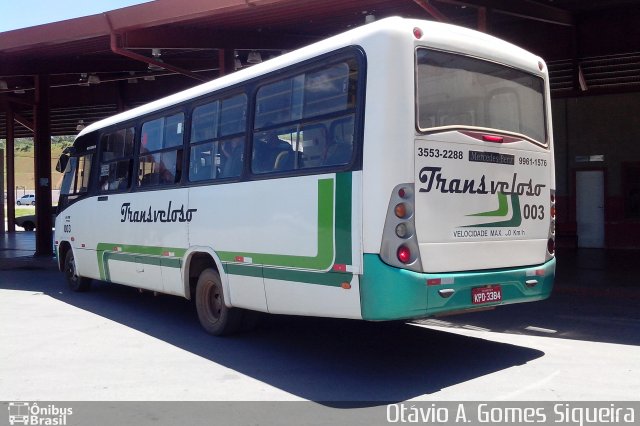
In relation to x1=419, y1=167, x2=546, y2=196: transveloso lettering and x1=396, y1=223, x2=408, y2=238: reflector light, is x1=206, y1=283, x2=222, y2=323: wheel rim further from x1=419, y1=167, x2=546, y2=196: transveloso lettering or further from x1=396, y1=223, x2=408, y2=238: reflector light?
x1=419, y1=167, x2=546, y2=196: transveloso lettering

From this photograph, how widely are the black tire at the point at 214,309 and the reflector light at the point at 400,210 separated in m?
2.83

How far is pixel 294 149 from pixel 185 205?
2.29 metres

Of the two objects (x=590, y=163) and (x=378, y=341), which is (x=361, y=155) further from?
(x=590, y=163)

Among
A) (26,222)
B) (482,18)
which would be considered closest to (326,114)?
(482,18)

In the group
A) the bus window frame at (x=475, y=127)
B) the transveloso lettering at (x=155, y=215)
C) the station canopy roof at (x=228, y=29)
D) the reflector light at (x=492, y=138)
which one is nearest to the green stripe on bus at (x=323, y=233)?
the bus window frame at (x=475, y=127)

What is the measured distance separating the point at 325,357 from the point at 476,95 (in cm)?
315

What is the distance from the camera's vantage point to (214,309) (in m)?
8.07

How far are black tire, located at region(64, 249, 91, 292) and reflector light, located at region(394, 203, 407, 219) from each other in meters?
7.91

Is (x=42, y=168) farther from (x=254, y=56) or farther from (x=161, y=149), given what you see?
(x=161, y=149)

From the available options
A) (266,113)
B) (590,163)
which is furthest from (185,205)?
(590,163)

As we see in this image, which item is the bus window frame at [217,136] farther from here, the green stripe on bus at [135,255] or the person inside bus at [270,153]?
the green stripe on bus at [135,255]

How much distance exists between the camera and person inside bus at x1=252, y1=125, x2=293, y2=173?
6.62 metres

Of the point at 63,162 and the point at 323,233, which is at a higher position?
the point at 63,162

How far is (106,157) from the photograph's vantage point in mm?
10586
